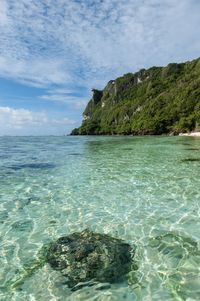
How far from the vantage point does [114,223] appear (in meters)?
10.9

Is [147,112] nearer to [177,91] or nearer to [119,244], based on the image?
[177,91]

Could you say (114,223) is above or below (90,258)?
below

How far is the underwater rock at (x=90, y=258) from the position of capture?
7.12 m

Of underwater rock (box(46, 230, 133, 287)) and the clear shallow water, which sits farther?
underwater rock (box(46, 230, 133, 287))

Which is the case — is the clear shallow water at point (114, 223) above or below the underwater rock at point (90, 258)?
below

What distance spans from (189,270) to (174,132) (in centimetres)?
11270

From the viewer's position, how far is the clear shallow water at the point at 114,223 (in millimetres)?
6715

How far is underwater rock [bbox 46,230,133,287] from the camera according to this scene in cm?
712

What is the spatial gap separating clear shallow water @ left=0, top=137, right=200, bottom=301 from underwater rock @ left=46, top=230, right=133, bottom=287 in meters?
0.27

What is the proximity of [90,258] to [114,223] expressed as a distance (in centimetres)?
328

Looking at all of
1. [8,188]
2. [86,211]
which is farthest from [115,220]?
[8,188]

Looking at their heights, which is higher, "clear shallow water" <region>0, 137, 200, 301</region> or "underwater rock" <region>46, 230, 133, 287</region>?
"underwater rock" <region>46, 230, 133, 287</region>

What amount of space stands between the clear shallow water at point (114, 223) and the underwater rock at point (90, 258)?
268mm

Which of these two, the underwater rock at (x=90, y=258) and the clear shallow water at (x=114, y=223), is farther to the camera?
the underwater rock at (x=90, y=258)
